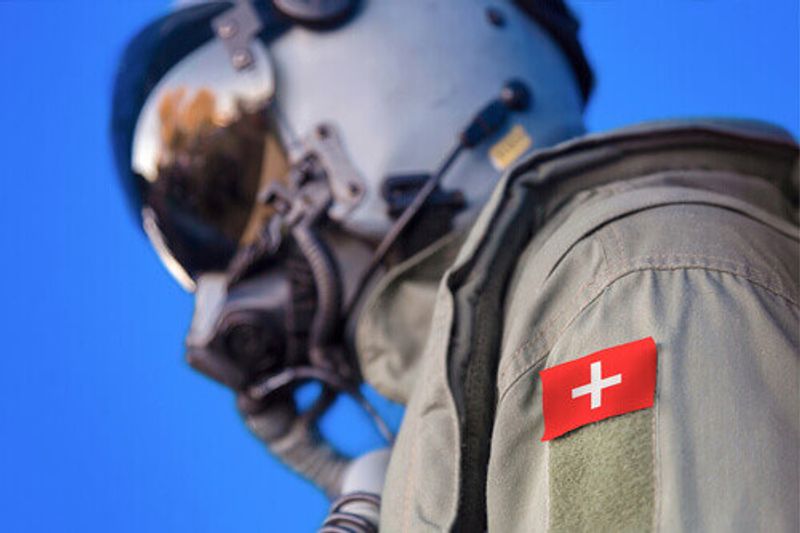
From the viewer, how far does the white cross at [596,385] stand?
68 centimetres

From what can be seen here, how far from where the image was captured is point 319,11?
154cm

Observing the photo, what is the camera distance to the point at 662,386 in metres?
0.66

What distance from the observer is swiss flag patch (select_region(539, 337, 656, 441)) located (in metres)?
0.67

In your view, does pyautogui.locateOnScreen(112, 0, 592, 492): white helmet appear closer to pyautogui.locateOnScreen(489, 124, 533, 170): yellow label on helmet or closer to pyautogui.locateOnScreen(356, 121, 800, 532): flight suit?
pyautogui.locateOnScreen(489, 124, 533, 170): yellow label on helmet

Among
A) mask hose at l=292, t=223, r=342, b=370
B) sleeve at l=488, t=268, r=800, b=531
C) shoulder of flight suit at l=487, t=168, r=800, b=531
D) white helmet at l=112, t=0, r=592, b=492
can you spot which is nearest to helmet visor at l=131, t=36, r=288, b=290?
white helmet at l=112, t=0, r=592, b=492

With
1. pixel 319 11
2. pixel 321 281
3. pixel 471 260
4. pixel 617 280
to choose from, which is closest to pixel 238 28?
pixel 319 11

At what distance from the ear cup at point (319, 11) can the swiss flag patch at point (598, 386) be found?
932 mm

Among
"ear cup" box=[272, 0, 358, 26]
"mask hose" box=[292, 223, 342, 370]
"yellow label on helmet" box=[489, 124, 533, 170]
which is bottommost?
"mask hose" box=[292, 223, 342, 370]

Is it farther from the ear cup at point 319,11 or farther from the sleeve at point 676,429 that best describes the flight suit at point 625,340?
the ear cup at point 319,11

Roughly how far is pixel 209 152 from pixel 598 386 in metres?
1.00

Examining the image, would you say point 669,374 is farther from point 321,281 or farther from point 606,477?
point 321,281

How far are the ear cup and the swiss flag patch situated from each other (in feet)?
3.06

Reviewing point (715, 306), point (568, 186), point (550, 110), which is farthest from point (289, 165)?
point (715, 306)

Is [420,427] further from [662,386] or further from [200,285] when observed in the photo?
[200,285]
